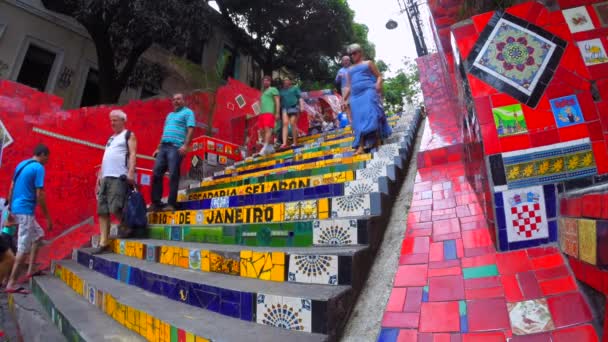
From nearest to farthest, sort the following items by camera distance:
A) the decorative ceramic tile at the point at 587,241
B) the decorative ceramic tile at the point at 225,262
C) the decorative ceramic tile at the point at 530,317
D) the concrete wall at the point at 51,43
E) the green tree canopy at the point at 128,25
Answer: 1. the decorative ceramic tile at the point at 587,241
2. the decorative ceramic tile at the point at 530,317
3. the decorative ceramic tile at the point at 225,262
4. the green tree canopy at the point at 128,25
5. the concrete wall at the point at 51,43

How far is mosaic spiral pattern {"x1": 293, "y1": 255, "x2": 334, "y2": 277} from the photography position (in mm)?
1983

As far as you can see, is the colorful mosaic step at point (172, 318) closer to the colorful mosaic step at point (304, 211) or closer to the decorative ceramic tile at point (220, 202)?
the colorful mosaic step at point (304, 211)

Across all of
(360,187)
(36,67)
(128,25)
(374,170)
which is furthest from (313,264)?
(36,67)

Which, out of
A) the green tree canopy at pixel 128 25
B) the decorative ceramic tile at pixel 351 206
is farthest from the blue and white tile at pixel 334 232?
the green tree canopy at pixel 128 25

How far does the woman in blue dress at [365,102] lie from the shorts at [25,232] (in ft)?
13.9

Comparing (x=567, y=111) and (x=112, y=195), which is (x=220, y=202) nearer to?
(x=112, y=195)

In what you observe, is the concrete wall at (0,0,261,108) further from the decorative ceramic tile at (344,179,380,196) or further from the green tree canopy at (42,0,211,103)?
the decorative ceramic tile at (344,179,380,196)

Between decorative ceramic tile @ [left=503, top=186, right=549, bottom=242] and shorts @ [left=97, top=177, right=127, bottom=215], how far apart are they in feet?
12.9

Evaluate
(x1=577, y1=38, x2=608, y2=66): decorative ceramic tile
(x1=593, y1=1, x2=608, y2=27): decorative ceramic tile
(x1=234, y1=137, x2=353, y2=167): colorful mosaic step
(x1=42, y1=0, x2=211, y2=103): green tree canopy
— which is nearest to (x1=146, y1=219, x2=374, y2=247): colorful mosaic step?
(x1=577, y1=38, x2=608, y2=66): decorative ceramic tile

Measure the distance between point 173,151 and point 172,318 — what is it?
2.94 m

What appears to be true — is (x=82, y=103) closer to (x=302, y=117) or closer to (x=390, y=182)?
(x=302, y=117)

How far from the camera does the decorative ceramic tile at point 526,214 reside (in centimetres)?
201

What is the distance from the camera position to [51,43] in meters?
11.2

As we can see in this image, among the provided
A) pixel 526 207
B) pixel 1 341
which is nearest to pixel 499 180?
pixel 526 207
